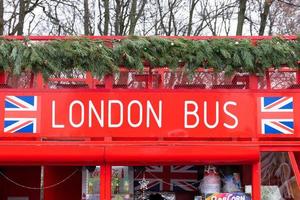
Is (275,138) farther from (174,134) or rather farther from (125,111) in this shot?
(125,111)

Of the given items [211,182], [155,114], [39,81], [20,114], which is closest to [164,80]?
[155,114]

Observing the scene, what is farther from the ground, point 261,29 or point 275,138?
point 261,29

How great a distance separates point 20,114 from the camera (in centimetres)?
527

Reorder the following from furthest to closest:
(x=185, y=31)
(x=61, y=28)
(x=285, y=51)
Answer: (x=185, y=31) < (x=61, y=28) < (x=285, y=51)

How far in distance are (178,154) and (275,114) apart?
3.27 ft

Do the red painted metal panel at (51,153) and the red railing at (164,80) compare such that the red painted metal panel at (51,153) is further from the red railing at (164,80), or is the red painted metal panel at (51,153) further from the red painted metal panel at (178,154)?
the red railing at (164,80)

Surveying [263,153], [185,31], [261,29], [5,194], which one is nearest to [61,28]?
[185,31]

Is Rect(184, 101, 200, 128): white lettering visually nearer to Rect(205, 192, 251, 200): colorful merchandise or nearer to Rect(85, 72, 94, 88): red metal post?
Rect(205, 192, 251, 200): colorful merchandise

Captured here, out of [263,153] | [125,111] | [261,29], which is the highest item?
[261,29]

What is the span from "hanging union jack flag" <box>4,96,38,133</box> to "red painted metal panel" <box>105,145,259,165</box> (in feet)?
2.48

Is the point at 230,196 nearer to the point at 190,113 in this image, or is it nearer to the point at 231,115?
the point at 231,115

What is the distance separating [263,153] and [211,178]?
0.62 meters

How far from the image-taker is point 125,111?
5.32 meters

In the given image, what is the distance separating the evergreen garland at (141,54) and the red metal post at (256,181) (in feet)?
3.07
